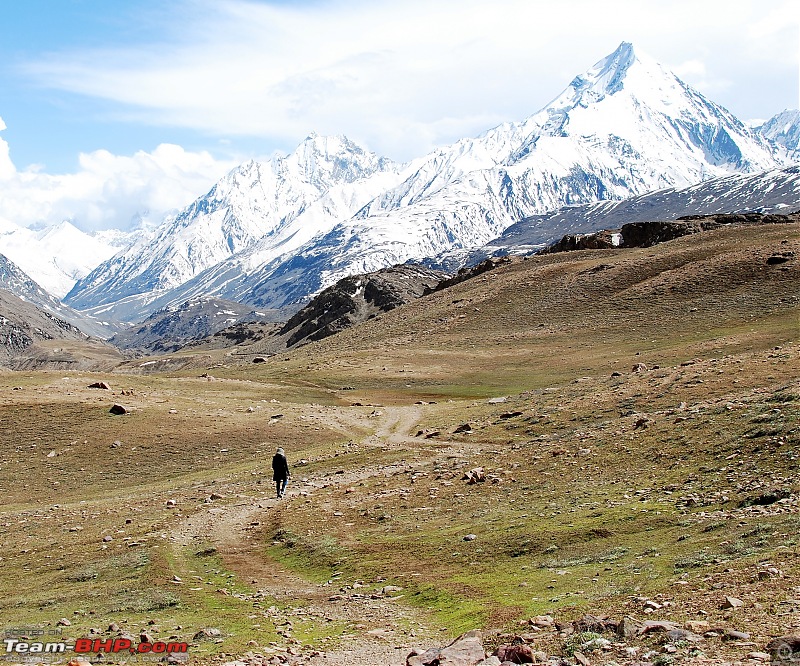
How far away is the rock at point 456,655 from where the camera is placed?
1294 cm

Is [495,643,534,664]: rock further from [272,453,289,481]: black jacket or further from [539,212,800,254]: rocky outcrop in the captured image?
[539,212,800,254]: rocky outcrop

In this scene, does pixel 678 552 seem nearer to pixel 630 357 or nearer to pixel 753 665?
pixel 753 665

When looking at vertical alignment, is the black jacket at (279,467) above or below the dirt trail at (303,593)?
above

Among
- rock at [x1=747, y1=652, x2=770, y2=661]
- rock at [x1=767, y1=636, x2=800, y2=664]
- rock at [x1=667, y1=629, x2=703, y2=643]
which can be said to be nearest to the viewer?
rock at [x1=767, y1=636, x2=800, y2=664]

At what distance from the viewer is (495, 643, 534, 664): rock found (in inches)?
500

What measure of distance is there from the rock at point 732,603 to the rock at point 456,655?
439 cm

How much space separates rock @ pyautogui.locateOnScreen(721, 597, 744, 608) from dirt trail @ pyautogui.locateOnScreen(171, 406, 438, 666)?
5.68 m

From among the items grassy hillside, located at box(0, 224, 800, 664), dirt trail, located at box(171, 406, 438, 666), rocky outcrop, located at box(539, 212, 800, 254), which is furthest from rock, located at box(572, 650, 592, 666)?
rocky outcrop, located at box(539, 212, 800, 254)

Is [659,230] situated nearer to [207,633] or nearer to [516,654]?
[207,633]

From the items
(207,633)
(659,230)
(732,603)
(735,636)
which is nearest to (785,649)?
(735,636)

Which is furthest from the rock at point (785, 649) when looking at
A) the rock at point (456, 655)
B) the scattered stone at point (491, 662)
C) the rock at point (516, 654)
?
the rock at point (456, 655)

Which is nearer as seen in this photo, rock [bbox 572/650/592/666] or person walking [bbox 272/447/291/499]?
rock [bbox 572/650/592/666]

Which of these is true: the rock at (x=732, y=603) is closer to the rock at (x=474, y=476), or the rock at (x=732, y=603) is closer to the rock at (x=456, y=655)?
the rock at (x=456, y=655)

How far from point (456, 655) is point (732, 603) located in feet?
16.3
